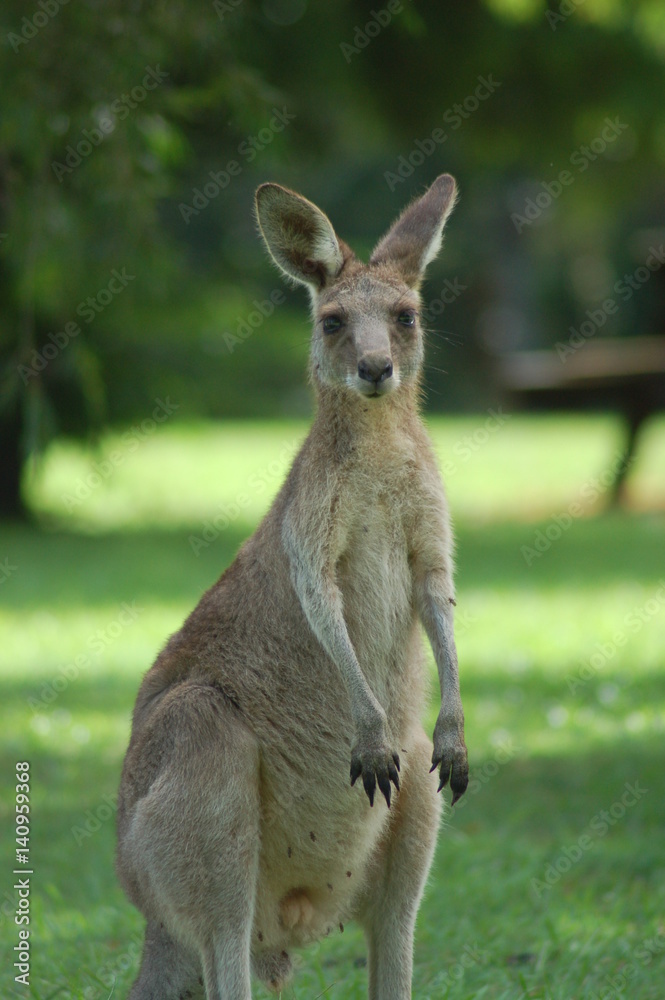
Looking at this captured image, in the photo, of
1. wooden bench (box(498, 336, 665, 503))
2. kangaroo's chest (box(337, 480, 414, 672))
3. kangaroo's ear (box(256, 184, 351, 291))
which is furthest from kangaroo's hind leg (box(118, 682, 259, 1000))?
wooden bench (box(498, 336, 665, 503))

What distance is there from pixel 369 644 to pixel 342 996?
0.97 meters

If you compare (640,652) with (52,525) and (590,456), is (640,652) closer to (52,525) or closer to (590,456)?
(52,525)

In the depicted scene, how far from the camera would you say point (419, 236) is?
10.4ft

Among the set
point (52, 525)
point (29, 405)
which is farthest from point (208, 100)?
point (52, 525)

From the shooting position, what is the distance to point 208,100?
15.9 ft

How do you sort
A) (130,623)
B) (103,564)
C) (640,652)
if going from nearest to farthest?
(640,652) → (130,623) → (103,564)

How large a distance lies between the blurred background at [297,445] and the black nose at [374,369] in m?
1.53

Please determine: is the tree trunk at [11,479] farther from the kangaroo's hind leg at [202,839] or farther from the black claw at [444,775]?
the black claw at [444,775]

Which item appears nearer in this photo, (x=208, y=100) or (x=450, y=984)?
(x=450, y=984)

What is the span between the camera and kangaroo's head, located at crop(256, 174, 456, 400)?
2.94m

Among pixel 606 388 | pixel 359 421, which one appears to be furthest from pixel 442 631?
pixel 606 388

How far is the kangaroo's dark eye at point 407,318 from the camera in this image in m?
3.08

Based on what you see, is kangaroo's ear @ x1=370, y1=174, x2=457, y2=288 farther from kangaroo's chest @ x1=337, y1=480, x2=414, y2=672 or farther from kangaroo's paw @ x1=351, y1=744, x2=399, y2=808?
kangaroo's paw @ x1=351, y1=744, x2=399, y2=808

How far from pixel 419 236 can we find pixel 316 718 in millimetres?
1206
